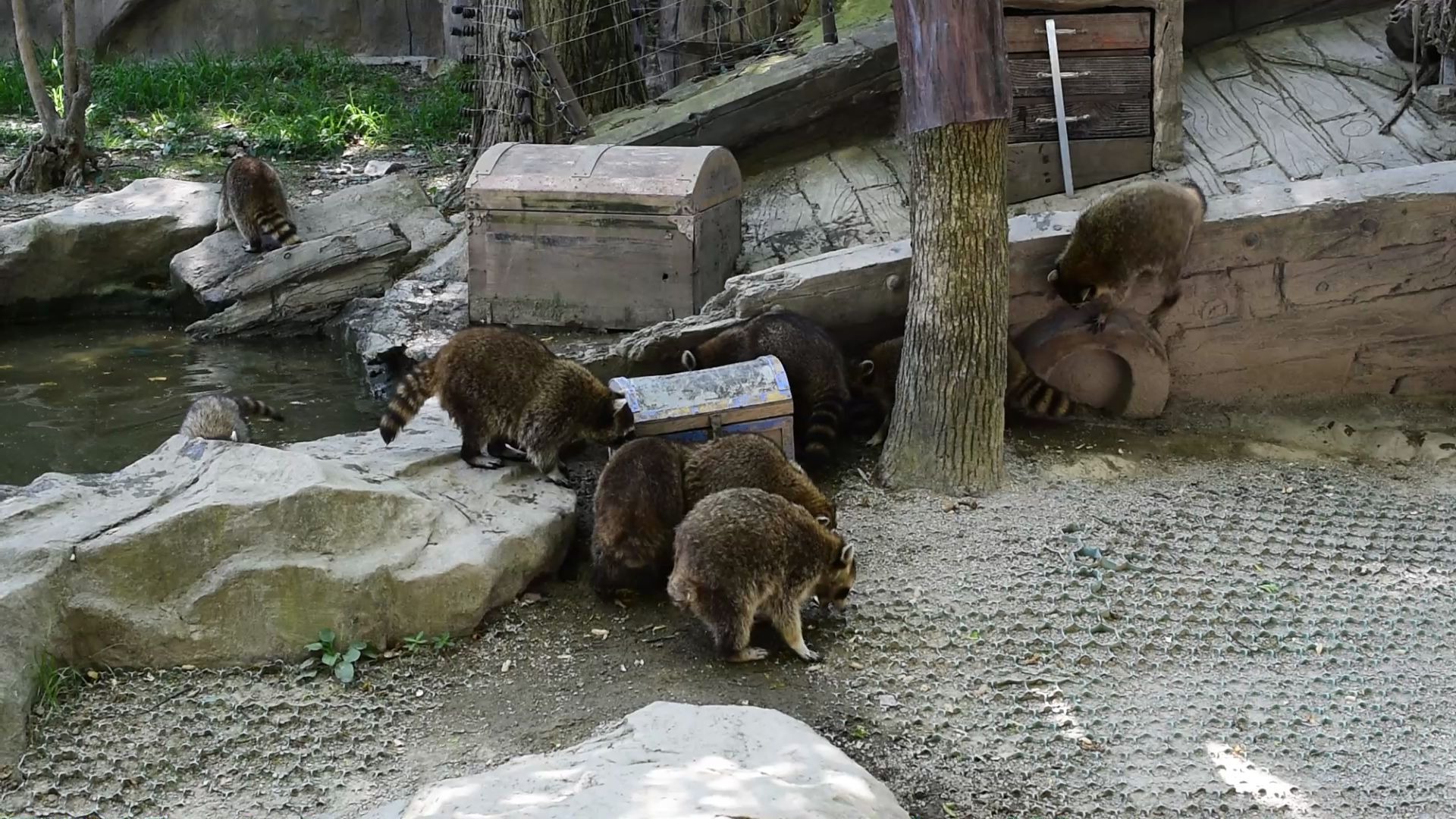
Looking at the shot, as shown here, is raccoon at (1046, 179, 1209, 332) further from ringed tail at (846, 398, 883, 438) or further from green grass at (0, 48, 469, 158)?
green grass at (0, 48, 469, 158)

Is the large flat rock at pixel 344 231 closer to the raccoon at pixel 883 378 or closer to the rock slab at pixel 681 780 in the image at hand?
the raccoon at pixel 883 378

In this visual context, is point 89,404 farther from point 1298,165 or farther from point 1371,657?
point 1298,165

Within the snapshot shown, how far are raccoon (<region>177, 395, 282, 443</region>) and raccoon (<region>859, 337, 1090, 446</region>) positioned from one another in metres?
2.94

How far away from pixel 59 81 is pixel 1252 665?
13.8 m

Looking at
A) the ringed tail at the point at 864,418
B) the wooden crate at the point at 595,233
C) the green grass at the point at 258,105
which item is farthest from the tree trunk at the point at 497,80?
the ringed tail at the point at 864,418

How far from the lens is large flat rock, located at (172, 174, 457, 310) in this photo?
933 cm

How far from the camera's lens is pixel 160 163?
12367 millimetres

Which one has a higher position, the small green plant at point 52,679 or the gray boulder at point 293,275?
the gray boulder at point 293,275

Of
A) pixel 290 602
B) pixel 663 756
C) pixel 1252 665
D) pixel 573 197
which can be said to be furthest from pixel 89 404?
pixel 1252 665

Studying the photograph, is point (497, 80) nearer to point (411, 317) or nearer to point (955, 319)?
point (411, 317)

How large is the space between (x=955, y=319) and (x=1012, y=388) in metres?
0.94

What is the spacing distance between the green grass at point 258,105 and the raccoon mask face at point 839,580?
925cm

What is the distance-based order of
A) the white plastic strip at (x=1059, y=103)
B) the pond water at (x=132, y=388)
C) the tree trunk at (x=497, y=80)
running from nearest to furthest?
the pond water at (x=132, y=388), the white plastic strip at (x=1059, y=103), the tree trunk at (x=497, y=80)

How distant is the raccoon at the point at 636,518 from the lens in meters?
5.18
